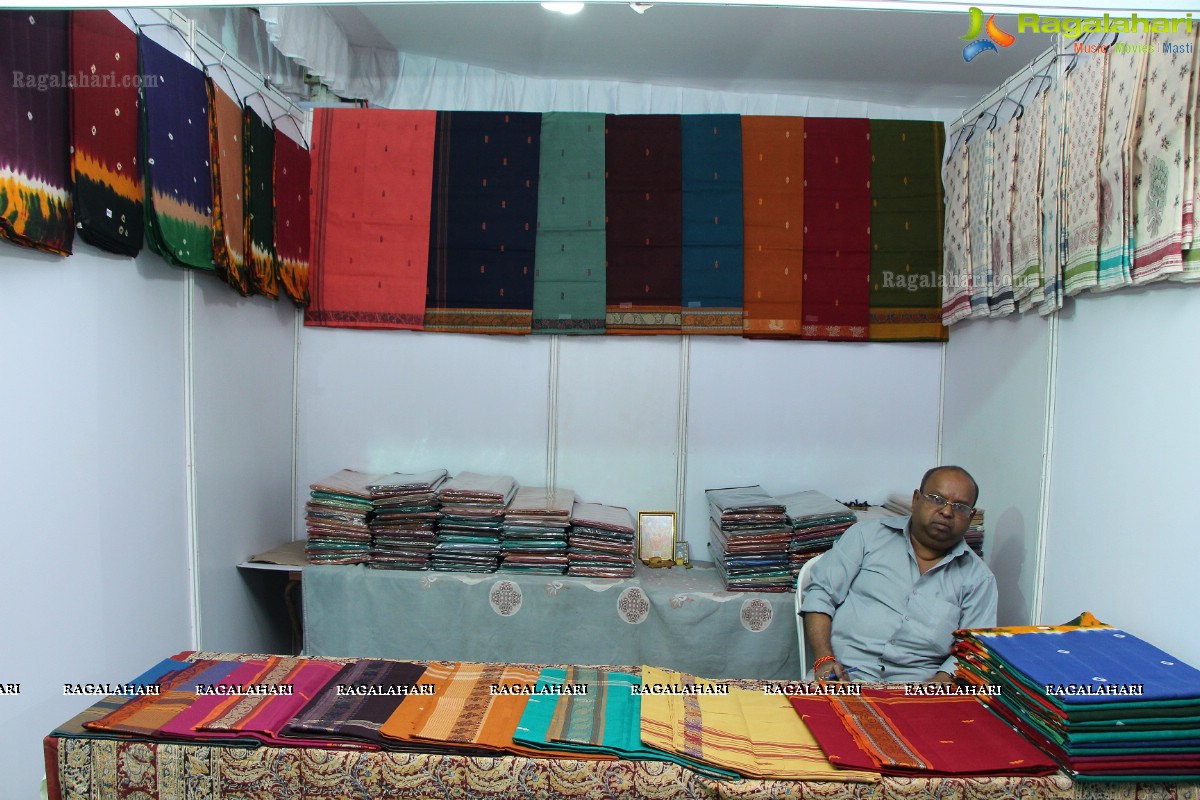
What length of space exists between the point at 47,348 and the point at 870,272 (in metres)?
3.21

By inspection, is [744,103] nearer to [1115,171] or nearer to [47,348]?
[1115,171]

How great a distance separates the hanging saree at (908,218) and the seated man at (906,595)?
1321 millimetres

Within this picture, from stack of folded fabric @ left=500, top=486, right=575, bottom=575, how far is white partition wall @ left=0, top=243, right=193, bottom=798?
47.8 inches

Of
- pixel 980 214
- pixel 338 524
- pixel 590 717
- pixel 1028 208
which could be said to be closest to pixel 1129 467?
pixel 1028 208

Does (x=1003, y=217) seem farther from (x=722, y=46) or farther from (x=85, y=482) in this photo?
(x=85, y=482)

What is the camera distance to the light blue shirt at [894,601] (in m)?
2.31

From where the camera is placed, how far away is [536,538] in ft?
10.1

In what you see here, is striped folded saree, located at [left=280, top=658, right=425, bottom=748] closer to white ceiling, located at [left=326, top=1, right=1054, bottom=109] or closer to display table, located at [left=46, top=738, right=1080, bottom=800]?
Result: display table, located at [left=46, top=738, right=1080, bottom=800]

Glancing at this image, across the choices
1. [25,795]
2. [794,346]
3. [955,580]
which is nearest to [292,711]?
[25,795]

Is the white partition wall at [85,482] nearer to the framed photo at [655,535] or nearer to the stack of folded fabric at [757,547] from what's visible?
the framed photo at [655,535]

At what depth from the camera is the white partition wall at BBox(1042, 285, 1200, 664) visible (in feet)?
6.08

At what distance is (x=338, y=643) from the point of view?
302cm

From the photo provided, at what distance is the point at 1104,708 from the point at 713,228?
2.50 meters

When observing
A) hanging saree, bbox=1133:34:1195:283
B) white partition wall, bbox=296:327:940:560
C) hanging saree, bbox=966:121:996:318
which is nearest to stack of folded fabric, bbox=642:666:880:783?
hanging saree, bbox=1133:34:1195:283
